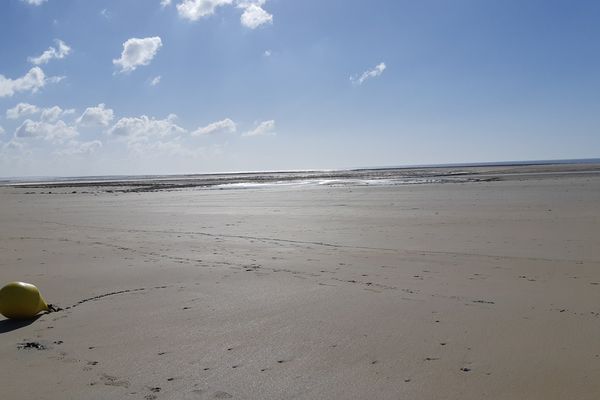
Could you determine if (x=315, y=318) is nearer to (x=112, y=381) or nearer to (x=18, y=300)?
(x=112, y=381)

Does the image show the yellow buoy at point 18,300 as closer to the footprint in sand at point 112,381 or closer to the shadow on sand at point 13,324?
the shadow on sand at point 13,324

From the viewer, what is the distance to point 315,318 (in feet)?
19.6

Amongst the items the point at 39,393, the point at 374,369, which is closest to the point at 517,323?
the point at 374,369

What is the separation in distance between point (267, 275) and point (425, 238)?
5.30 m

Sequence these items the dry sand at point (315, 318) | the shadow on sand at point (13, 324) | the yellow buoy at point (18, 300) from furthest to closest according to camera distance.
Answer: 1. the yellow buoy at point (18, 300)
2. the shadow on sand at point (13, 324)
3. the dry sand at point (315, 318)

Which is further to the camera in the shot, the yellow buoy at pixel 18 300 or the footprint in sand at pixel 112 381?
the yellow buoy at pixel 18 300

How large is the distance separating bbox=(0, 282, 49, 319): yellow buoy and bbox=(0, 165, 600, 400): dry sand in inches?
5.6

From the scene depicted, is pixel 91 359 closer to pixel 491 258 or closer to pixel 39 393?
pixel 39 393

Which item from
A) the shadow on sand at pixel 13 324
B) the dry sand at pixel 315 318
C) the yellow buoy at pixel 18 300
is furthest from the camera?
the yellow buoy at pixel 18 300

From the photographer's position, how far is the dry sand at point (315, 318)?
4230 mm

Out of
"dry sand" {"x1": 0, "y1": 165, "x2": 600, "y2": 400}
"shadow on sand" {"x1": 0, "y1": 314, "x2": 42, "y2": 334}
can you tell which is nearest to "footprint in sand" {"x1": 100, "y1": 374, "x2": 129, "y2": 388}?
"dry sand" {"x1": 0, "y1": 165, "x2": 600, "y2": 400}

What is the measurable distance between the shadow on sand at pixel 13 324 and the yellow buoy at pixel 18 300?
0.06 metres

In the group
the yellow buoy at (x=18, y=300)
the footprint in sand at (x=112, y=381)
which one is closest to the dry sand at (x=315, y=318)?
the footprint in sand at (x=112, y=381)

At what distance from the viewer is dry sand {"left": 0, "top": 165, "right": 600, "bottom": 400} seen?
13.9ft
